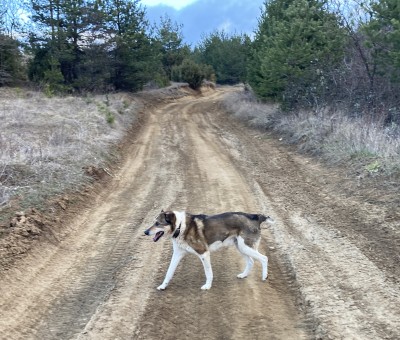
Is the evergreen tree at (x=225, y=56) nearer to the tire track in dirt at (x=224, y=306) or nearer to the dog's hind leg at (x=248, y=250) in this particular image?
the tire track in dirt at (x=224, y=306)

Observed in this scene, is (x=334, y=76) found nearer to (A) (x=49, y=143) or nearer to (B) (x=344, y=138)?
(B) (x=344, y=138)

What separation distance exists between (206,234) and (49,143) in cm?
930

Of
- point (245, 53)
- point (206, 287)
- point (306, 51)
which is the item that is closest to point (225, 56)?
point (245, 53)

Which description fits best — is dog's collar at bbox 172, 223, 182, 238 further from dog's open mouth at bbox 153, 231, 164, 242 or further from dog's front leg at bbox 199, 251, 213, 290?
dog's front leg at bbox 199, 251, 213, 290

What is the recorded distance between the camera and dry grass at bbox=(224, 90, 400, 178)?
11.6 metres

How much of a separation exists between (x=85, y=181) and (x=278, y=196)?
196 inches

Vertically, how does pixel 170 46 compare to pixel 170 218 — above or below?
above

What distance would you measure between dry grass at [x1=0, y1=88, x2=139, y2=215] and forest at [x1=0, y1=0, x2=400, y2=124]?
7.16 m

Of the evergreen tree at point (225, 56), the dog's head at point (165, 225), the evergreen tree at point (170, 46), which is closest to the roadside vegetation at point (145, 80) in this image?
the dog's head at point (165, 225)

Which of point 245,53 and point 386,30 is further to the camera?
point 245,53

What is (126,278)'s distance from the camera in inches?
265

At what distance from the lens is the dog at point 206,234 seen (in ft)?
20.6

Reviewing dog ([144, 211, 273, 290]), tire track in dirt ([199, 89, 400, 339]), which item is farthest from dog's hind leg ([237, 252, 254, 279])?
tire track in dirt ([199, 89, 400, 339])

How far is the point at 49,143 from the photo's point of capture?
14.2 m
